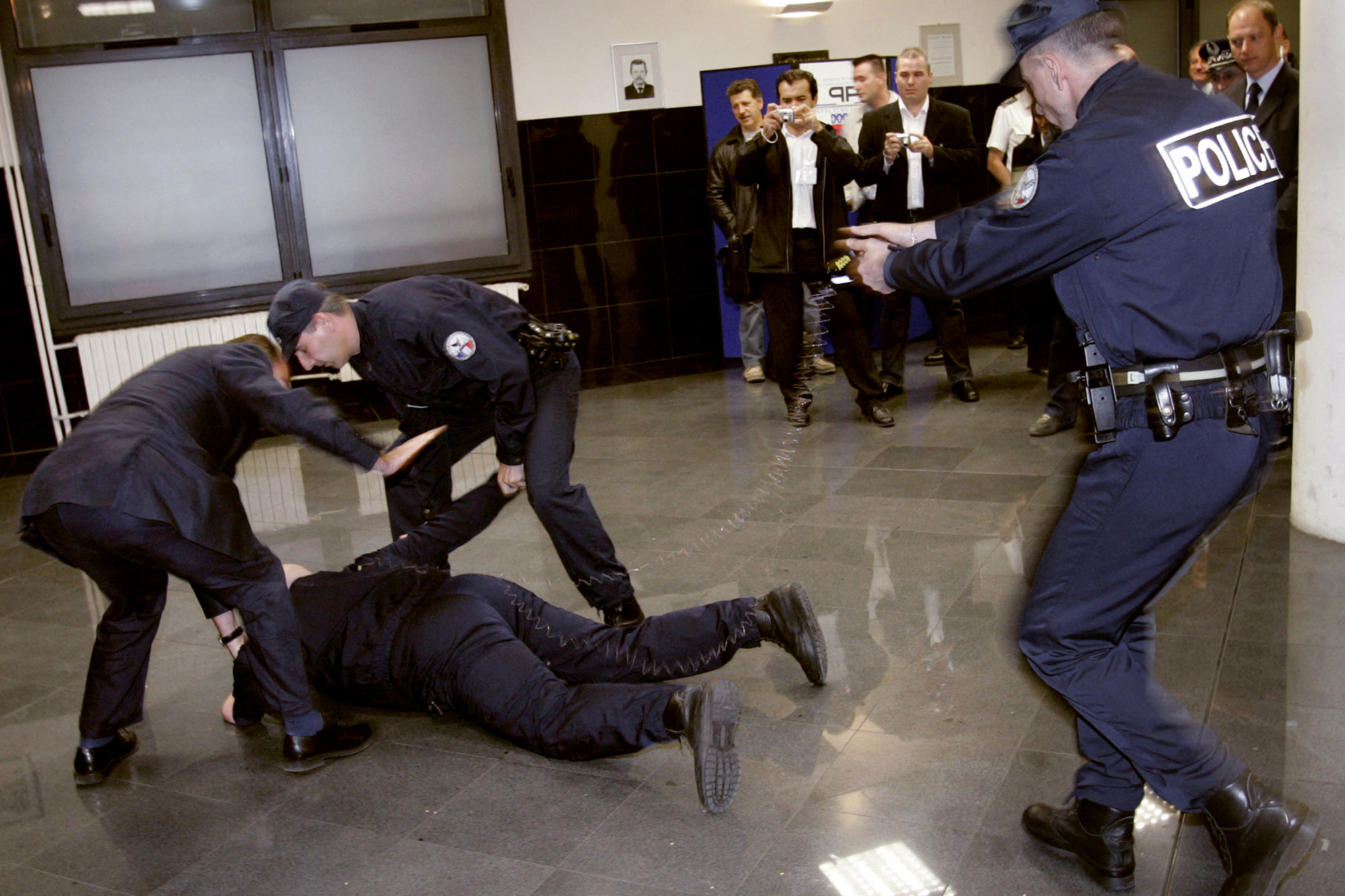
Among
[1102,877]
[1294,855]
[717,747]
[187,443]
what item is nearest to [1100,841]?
[1102,877]

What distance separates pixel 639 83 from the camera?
302 inches

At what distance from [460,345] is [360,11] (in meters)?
4.64

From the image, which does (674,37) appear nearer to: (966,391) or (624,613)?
(966,391)

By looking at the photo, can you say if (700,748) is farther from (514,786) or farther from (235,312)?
(235,312)

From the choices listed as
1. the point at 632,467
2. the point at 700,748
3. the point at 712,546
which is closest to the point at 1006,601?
the point at 712,546

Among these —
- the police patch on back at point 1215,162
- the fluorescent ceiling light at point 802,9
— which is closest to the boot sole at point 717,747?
the police patch on back at point 1215,162

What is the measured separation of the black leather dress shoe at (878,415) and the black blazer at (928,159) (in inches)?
40.9

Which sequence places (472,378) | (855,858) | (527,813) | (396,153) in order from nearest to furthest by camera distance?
(855,858), (527,813), (472,378), (396,153)

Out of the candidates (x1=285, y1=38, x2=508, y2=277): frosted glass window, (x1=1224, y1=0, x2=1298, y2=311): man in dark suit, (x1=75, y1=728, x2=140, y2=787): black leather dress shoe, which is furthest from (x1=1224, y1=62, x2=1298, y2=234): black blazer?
(x1=75, y1=728, x2=140, y2=787): black leather dress shoe

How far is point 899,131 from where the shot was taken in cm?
627

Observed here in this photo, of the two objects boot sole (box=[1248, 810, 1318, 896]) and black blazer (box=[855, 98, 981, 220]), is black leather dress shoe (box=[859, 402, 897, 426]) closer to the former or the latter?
black blazer (box=[855, 98, 981, 220])

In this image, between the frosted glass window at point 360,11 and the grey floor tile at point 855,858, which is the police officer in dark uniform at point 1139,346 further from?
the frosted glass window at point 360,11

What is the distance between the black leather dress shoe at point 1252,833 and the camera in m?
2.12

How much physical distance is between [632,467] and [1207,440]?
373cm
